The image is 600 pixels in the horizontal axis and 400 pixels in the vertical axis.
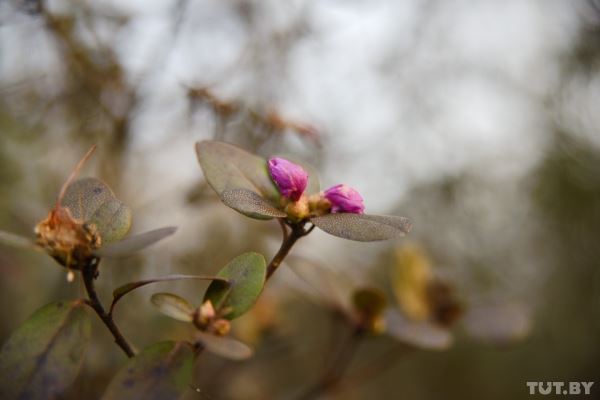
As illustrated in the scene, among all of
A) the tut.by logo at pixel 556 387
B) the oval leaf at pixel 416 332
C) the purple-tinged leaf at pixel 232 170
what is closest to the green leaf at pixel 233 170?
the purple-tinged leaf at pixel 232 170

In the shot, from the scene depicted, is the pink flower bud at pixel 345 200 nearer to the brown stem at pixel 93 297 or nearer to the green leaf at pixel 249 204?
the green leaf at pixel 249 204

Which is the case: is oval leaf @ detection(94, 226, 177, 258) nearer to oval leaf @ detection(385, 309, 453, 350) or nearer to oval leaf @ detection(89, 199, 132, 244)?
oval leaf @ detection(89, 199, 132, 244)

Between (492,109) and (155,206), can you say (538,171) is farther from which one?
(155,206)

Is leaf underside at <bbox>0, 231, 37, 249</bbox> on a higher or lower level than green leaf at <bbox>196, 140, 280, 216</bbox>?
lower

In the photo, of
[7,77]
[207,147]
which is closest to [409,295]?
[207,147]

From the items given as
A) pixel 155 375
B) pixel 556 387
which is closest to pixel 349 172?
pixel 556 387

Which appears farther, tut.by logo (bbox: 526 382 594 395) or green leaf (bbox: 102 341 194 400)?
tut.by logo (bbox: 526 382 594 395)

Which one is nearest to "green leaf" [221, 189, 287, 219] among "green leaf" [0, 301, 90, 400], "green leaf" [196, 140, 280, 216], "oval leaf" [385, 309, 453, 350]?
"green leaf" [196, 140, 280, 216]

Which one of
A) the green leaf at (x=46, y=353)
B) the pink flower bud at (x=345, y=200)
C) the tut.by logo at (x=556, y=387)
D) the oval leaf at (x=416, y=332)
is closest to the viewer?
the green leaf at (x=46, y=353)
